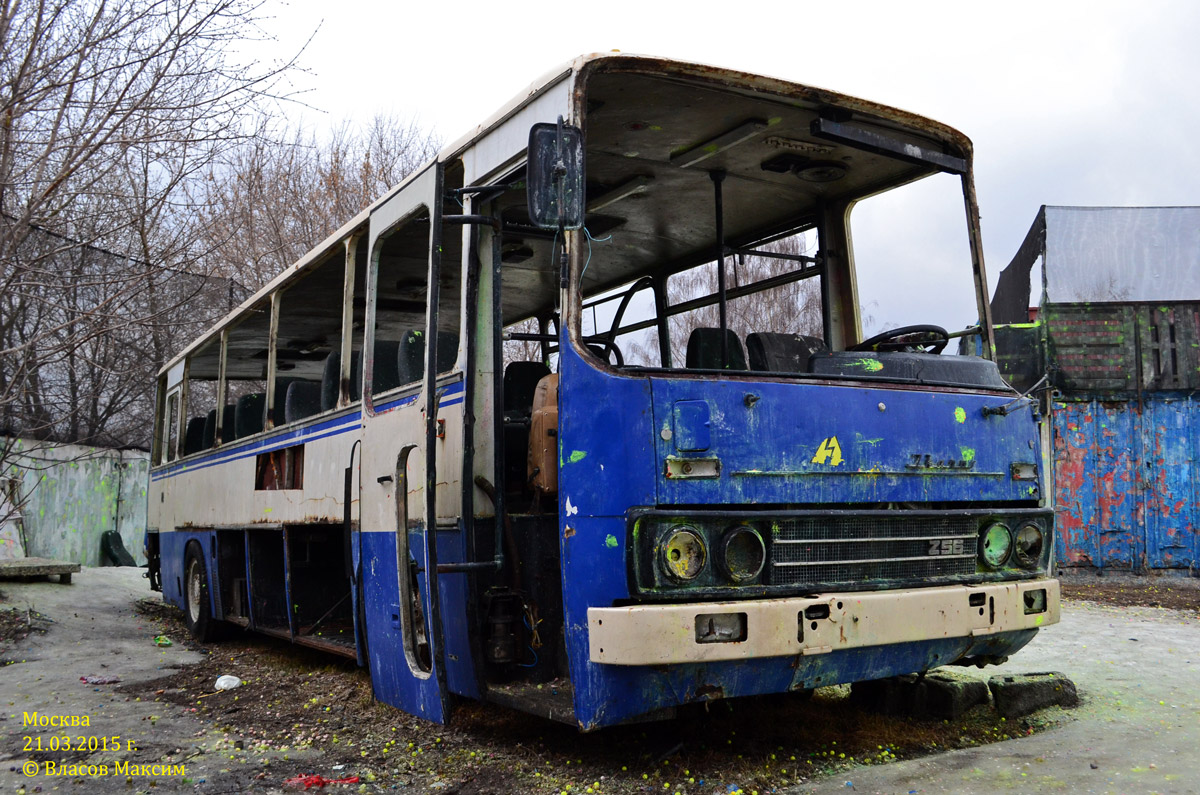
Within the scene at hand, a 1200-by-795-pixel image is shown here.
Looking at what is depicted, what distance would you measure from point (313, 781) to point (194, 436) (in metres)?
6.74

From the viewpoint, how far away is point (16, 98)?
705 cm

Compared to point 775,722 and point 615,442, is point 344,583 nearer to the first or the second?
point 775,722

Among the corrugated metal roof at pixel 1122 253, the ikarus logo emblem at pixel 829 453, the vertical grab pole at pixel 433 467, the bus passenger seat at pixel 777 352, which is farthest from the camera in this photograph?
the corrugated metal roof at pixel 1122 253

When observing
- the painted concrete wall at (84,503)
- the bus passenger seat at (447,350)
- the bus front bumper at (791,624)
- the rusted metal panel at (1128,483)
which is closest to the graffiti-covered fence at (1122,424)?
the rusted metal panel at (1128,483)

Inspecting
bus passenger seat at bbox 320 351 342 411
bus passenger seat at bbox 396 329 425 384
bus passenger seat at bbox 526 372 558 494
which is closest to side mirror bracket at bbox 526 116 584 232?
bus passenger seat at bbox 526 372 558 494

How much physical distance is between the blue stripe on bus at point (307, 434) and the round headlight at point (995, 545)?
2407mm

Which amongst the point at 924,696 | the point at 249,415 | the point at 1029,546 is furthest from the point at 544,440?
the point at 249,415

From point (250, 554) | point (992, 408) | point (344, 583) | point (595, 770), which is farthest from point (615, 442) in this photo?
point (250, 554)

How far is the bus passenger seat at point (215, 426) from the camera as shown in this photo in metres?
9.06

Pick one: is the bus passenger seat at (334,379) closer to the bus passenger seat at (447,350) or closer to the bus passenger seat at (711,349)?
the bus passenger seat at (447,350)

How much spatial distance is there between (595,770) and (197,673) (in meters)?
4.49

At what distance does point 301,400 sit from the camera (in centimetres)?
726

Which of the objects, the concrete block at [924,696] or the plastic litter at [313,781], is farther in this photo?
the concrete block at [924,696]

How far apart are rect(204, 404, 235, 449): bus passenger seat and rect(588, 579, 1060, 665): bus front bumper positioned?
634 centimetres
